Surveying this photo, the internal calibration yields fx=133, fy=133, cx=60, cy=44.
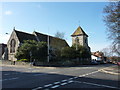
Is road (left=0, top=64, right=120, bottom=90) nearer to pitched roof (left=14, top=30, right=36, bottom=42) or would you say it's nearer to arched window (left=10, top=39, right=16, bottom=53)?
pitched roof (left=14, top=30, right=36, bottom=42)

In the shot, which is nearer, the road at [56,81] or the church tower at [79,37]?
the road at [56,81]

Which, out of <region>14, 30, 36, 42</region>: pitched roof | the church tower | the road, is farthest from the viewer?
the church tower

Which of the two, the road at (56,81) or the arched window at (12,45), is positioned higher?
the arched window at (12,45)

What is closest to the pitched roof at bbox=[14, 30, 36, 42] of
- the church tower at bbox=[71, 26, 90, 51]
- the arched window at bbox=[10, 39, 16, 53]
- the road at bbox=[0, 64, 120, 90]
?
the arched window at bbox=[10, 39, 16, 53]

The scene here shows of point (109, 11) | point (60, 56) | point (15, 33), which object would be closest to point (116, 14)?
point (109, 11)

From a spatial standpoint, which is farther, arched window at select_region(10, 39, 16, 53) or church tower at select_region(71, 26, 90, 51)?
church tower at select_region(71, 26, 90, 51)

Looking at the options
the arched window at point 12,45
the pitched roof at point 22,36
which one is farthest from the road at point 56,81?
the arched window at point 12,45

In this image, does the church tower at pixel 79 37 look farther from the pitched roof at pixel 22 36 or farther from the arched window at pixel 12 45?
the arched window at pixel 12 45

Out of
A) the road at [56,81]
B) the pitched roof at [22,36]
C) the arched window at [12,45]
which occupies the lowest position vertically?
the road at [56,81]

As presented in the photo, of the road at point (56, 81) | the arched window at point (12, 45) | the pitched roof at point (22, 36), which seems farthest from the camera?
the arched window at point (12, 45)

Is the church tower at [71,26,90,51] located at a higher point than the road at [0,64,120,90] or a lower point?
higher

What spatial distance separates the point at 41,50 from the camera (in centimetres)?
3534

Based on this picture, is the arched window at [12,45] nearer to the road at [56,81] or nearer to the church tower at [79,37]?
the church tower at [79,37]

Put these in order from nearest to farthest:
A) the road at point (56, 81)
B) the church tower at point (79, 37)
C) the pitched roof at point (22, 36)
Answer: the road at point (56, 81), the pitched roof at point (22, 36), the church tower at point (79, 37)
